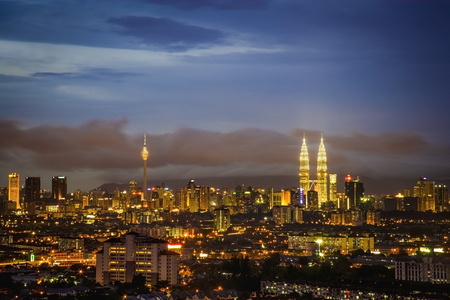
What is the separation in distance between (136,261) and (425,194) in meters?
78.9

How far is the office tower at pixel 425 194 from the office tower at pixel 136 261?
75.4 m

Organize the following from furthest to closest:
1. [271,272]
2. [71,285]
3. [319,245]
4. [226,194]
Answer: [226,194] → [319,245] → [271,272] → [71,285]

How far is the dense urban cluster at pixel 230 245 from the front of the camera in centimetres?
3434

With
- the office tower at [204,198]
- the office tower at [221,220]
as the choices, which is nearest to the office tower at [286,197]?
the office tower at [204,198]

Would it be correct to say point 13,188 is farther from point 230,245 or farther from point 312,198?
point 230,245

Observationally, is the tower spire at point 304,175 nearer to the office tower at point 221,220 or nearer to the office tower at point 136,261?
the office tower at point 221,220

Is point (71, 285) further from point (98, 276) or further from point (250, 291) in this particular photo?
point (250, 291)

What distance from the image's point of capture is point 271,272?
3988 centimetres

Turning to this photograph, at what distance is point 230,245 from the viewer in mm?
69375

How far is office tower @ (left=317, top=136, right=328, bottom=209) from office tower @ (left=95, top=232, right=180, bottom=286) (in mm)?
72575

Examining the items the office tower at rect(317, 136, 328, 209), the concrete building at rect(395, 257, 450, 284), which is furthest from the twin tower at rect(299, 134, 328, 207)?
the concrete building at rect(395, 257, 450, 284)

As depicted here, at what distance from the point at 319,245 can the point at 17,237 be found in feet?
81.3

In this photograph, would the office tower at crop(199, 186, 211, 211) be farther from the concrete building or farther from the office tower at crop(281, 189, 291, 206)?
the concrete building

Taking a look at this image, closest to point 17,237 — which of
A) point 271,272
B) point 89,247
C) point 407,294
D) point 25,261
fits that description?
point 89,247
